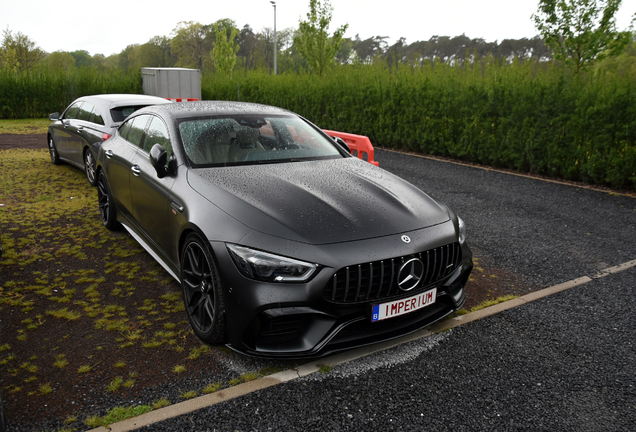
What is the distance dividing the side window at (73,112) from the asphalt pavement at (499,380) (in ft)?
25.2

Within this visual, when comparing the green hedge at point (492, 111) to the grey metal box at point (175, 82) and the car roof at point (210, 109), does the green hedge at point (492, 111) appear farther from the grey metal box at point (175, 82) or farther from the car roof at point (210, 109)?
the car roof at point (210, 109)

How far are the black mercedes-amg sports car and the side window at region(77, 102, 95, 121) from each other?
438cm

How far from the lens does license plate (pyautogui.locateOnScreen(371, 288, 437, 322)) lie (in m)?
3.02

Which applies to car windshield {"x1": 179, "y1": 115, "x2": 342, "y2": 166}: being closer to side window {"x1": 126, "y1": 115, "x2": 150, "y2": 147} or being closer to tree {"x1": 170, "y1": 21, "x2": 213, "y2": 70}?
side window {"x1": 126, "y1": 115, "x2": 150, "y2": 147}

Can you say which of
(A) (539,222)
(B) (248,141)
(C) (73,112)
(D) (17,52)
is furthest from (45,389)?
(D) (17,52)

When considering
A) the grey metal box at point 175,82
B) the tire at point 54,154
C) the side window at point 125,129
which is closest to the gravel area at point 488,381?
the side window at point 125,129

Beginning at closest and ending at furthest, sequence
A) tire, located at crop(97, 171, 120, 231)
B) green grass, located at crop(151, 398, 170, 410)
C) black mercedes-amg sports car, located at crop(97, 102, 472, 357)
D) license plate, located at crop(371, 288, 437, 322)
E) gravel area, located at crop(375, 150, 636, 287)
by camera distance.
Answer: green grass, located at crop(151, 398, 170, 410) < black mercedes-amg sports car, located at crop(97, 102, 472, 357) < license plate, located at crop(371, 288, 437, 322) < gravel area, located at crop(375, 150, 636, 287) < tire, located at crop(97, 171, 120, 231)

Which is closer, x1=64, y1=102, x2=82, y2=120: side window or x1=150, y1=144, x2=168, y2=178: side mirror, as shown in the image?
x1=150, y1=144, x2=168, y2=178: side mirror

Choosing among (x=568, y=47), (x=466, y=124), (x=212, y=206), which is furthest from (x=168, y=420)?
(x=568, y=47)

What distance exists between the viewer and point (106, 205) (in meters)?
5.99

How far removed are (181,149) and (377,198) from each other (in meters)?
1.71

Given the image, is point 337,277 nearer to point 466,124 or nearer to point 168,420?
point 168,420

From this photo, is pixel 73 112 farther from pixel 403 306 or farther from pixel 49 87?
pixel 49 87

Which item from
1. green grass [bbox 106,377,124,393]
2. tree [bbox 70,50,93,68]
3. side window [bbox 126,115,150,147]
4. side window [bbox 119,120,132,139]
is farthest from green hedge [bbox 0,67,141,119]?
tree [bbox 70,50,93,68]
